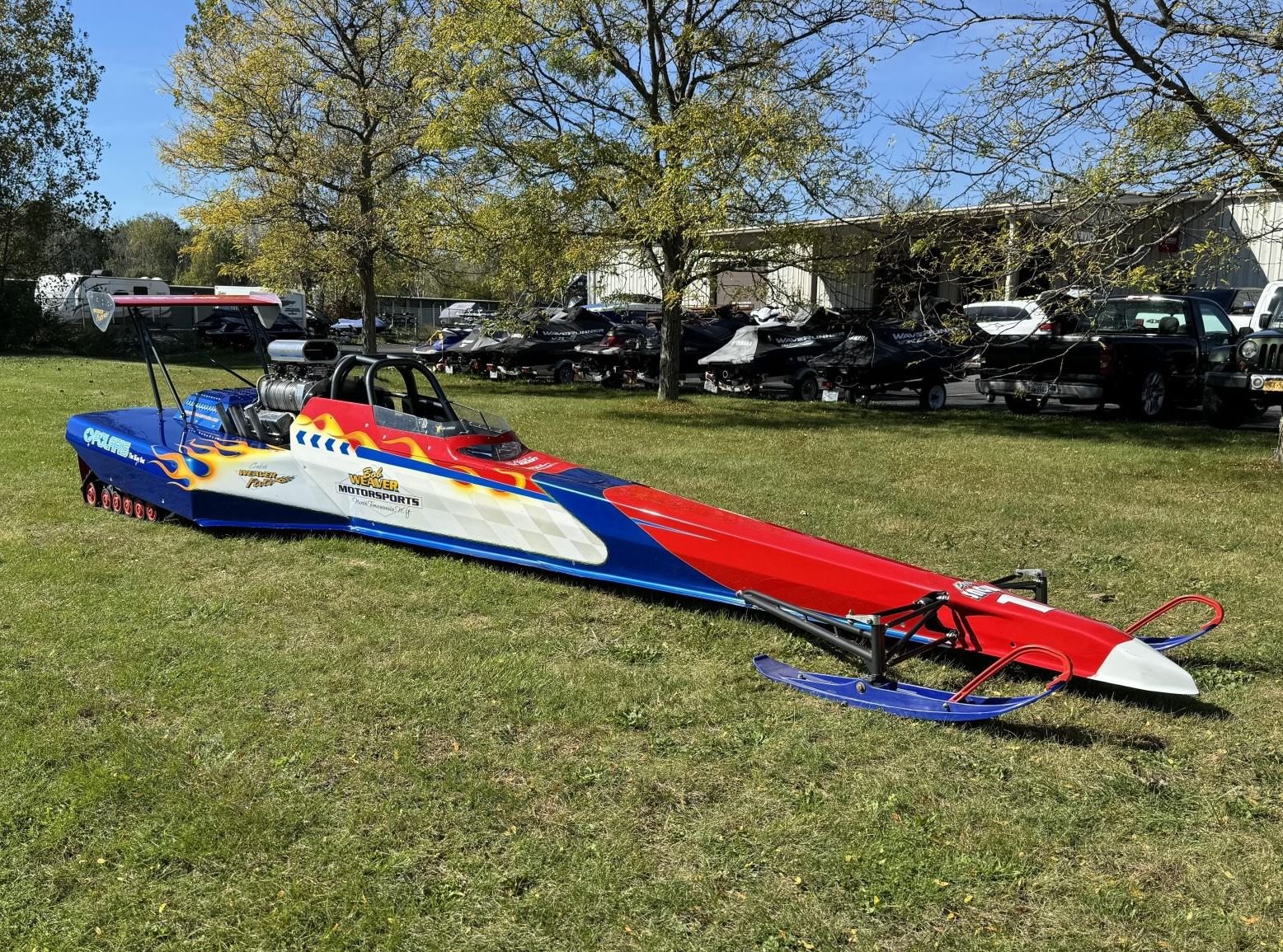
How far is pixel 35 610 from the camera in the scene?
235 inches

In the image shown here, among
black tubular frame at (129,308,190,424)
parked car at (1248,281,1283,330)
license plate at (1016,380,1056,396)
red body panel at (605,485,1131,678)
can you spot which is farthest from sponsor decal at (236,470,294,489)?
parked car at (1248,281,1283,330)

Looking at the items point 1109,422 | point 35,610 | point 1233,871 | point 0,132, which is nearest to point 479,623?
point 35,610

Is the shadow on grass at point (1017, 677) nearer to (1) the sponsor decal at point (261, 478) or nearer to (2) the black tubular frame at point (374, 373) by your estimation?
(2) the black tubular frame at point (374, 373)

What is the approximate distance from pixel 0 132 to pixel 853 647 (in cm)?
3643

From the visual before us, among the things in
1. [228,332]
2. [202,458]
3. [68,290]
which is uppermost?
[68,290]

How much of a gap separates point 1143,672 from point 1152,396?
41.4 feet

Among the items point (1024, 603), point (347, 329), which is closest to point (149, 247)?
point (347, 329)

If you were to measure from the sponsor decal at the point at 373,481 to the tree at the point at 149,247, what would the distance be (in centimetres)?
9224

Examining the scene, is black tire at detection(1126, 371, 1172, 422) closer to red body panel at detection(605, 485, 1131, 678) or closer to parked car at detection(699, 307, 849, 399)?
parked car at detection(699, 307, 849, 399)

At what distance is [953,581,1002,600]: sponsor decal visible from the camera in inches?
196

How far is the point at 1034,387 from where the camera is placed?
51.6 ft

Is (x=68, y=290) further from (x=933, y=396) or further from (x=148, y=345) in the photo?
(x=148, y=345)

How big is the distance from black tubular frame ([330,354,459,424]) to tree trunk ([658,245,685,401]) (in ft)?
30.6

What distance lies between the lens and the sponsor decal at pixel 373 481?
7039 mm
